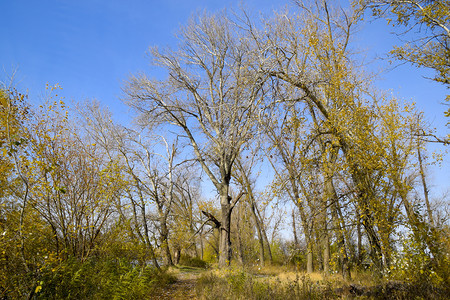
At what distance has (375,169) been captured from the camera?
22.4 ft

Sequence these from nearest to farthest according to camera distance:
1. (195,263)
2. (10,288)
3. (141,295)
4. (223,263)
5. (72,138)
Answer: (10,288) < (141,295) < (72,138) < (223,263) < (195,263)

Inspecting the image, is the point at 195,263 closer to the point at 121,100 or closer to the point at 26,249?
the point at 121,100

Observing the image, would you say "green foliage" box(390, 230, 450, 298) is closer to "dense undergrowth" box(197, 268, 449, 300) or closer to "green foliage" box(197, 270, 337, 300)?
"dense undergrowth" box(197, 268, 449, 300)

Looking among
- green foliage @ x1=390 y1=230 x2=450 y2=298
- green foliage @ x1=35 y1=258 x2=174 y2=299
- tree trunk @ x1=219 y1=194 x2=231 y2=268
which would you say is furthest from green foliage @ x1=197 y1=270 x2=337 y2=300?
tree trunk @ x1=219 y1=194 x2=231 y2=268

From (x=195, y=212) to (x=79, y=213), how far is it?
14.9 metres

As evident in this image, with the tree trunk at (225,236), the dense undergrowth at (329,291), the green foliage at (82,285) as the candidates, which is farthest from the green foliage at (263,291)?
the tree trunk at (225,236)

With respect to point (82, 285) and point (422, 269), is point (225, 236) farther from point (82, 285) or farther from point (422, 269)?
point (422, 269)

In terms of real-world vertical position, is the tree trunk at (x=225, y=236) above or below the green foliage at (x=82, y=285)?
above

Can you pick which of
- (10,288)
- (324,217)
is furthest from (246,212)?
(10,288)

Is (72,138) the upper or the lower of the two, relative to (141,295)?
upper

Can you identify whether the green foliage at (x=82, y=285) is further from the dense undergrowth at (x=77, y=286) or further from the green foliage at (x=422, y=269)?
the green foliage at (x=422, y=269)

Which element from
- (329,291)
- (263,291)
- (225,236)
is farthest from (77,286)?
(225,236)

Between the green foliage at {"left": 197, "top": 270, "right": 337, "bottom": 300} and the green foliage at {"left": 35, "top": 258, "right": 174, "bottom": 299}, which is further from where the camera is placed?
the green foliage at {"left": 197, "top": 270, "right": 337, "bottom": 300}

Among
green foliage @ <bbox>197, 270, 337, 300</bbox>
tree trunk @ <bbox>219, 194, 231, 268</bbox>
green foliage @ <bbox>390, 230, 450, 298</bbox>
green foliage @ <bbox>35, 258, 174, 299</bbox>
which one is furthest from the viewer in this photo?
tree trunk @ <bbox>219, 194, 231, 268</bbox>
